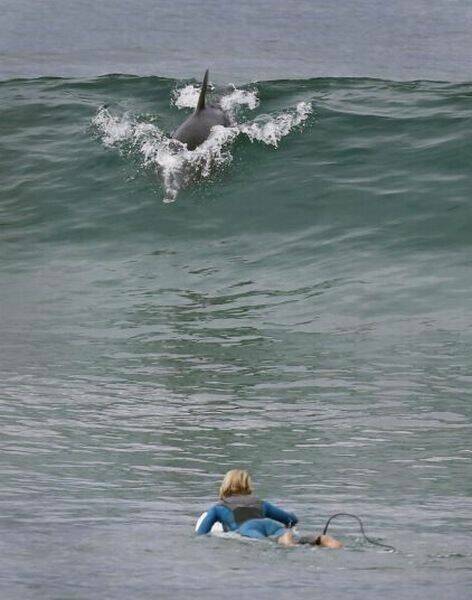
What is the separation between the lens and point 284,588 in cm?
729

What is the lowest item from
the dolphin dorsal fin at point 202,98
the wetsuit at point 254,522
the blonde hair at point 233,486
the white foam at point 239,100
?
the wetsuit at point 254,522

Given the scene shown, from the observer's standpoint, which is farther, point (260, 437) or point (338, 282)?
point (338, 282)

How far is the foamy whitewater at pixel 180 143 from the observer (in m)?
19.8

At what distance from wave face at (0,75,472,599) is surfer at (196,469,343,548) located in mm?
173

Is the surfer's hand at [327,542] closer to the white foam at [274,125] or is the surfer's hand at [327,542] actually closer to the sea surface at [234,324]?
the sea surface at [234,324]

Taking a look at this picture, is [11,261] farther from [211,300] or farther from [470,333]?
[470,333]

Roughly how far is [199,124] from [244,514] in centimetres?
1119

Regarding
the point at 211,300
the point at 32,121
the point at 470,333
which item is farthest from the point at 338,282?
the point at 32,121

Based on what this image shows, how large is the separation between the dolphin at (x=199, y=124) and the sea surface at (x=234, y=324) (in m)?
0.18

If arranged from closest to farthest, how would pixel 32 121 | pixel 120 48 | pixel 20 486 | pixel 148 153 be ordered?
pixel 20 486
pixel 148 153
pixel 32 121
pixel 120 48

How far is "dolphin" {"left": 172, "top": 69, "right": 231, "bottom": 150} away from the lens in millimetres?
19438

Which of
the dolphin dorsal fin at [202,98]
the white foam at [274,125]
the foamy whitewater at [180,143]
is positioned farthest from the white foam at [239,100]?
the dolphin dorsal fin at [202,98]

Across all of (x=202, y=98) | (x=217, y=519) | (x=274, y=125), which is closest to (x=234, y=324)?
(x=202, y=98)

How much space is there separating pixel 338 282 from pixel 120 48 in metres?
11.6
